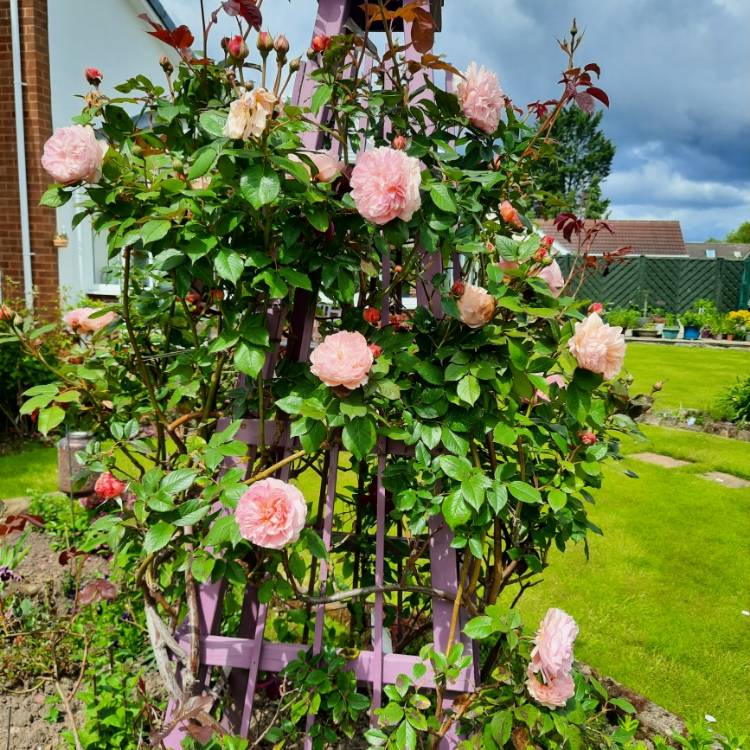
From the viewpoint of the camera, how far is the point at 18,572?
271cm

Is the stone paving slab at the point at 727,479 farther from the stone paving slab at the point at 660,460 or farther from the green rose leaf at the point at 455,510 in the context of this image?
the green rose leaf at the point at 455,510

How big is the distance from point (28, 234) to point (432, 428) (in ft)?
19.2

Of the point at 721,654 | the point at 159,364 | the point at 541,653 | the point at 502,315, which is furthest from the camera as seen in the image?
the point at 721,654

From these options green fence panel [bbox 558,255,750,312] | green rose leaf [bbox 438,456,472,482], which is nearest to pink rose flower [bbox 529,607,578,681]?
green rose leaf [bbox 438,456,472,482]

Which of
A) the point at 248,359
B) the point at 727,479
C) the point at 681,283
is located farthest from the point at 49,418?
the point at 681,283

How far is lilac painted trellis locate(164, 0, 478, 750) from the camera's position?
53.4 inches

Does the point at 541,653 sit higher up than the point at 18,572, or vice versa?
the point at 541,653

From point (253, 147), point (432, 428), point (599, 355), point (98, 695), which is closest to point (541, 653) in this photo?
point (432, 428)

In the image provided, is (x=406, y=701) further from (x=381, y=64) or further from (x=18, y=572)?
(x=18, y=572)

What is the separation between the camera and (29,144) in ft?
18.9

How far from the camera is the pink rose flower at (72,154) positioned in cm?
112

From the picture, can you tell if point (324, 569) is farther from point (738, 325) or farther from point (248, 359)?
point (738, 325)

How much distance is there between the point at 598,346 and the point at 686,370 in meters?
9.83

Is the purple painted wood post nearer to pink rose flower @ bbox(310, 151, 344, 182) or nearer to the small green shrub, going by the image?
pink rose flower @ bbox(310, 151, 344, 182)
